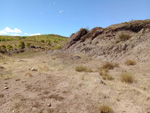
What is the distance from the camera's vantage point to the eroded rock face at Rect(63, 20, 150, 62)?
1180 cm

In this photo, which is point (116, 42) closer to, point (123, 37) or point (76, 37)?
point (123, 37)

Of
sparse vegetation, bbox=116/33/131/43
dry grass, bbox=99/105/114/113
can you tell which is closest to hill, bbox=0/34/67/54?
sparse vegetation, bbox=116/33/131/43

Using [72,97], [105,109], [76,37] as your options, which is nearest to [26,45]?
[76,37]

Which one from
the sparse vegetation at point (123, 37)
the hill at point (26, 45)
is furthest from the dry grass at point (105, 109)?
the hill at point (26, 45)

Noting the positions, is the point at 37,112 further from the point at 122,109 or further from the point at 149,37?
the point at 149,37

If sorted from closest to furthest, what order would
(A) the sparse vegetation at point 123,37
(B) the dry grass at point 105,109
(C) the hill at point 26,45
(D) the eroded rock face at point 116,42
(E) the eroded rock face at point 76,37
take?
(B) the dry grass at point 105,109, (D) the eroded rock face at point 116,42, (A) the sparse vegetation at point 123,37, (E) the eroded rock face at point 76,37, (C) the hill at point 26,45

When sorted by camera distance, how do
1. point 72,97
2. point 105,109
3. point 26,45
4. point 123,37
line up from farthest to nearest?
point 26,45 → point 123,37 → point 72,97 → point 105,109

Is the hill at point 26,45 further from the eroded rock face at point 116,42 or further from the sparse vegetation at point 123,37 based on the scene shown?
the sparse vegetation at point 123,37

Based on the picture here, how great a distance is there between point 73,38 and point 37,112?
1811cm

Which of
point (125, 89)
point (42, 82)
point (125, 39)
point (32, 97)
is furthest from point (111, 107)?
point (125, 39)

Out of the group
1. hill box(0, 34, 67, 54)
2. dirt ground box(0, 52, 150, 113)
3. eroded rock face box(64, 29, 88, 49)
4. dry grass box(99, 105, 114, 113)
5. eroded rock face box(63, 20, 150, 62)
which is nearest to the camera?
dry grass box(99, 105, 114, 113)

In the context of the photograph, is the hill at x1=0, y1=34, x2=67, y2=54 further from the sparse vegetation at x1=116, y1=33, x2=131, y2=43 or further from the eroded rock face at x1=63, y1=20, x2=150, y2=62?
the sparse vegetation at x1=116, y1=33, x2=131, y2=43

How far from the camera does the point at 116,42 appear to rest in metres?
15.0

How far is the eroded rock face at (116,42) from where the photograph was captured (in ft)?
38.7
